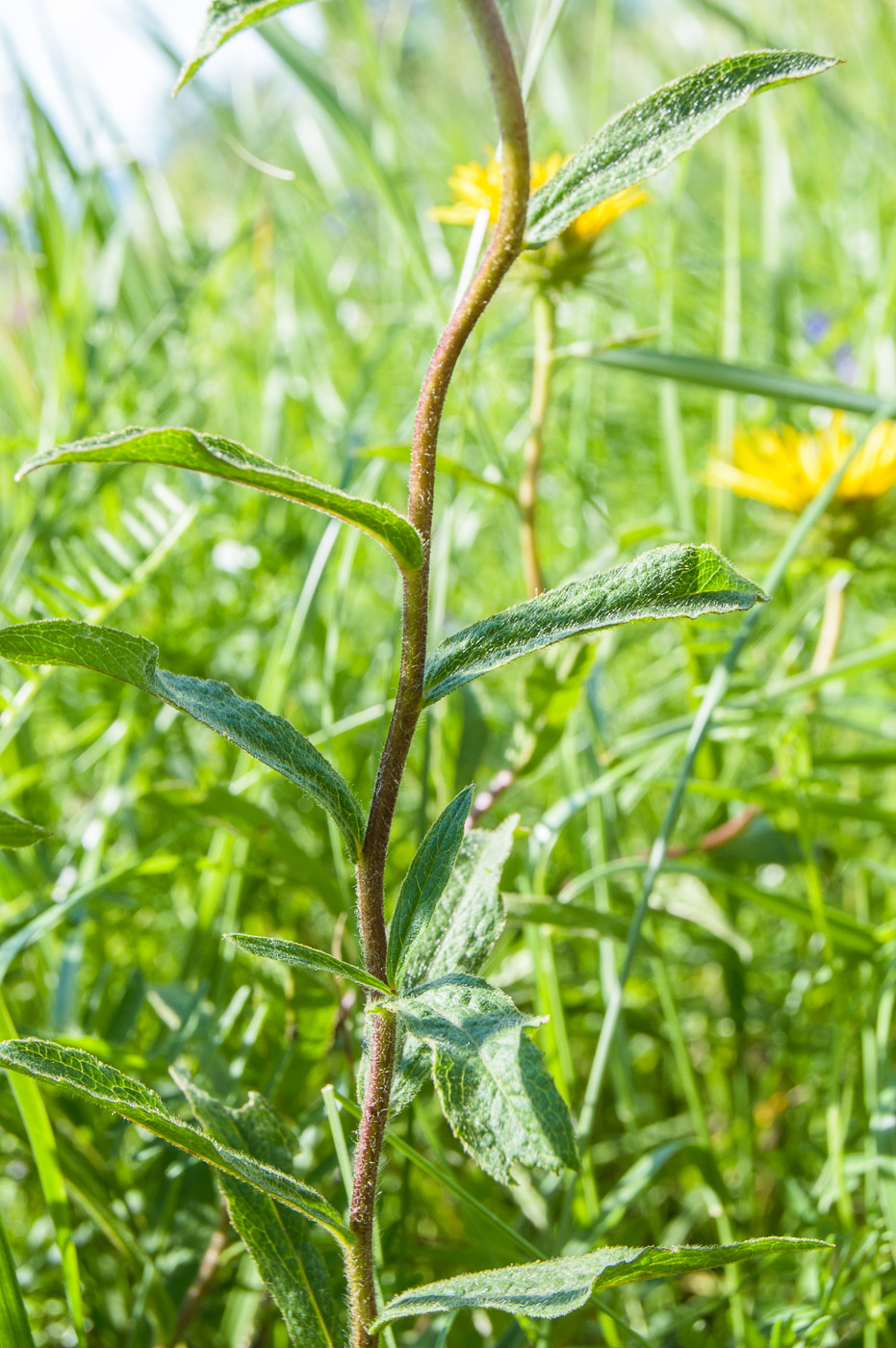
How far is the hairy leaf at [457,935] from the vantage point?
321 mm

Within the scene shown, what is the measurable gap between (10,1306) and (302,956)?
0.18 meters

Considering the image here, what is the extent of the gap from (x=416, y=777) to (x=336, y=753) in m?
0.11

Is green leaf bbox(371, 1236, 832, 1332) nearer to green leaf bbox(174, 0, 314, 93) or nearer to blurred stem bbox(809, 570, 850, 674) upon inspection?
green leaf bbox(174, 0, 314, 93)

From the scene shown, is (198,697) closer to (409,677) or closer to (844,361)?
(409,677)

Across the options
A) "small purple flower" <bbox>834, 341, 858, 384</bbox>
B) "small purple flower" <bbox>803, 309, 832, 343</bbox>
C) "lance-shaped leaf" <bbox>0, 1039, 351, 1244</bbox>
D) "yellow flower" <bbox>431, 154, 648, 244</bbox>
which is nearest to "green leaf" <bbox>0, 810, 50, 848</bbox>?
"lance-shaped leaf" <bbox>0, 1039, 351, 1244</bbox>

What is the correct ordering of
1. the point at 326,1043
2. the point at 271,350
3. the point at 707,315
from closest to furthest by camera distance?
1. the point at 326,1043
2. the point at 271,350
3. the point at 707,315

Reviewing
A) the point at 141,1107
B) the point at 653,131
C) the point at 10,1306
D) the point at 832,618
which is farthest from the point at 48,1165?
the point at 832,618

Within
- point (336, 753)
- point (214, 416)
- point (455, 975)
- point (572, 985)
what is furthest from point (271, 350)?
point (455, 975)

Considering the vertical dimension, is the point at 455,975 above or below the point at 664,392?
below

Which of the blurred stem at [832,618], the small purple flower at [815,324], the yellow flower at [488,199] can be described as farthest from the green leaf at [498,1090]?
the small purple flower at [815,324]

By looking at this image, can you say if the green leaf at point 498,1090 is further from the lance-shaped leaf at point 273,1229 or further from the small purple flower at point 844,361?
the small purple flower at point 844,361

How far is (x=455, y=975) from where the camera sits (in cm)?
27

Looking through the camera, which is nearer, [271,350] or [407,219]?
[407,219]

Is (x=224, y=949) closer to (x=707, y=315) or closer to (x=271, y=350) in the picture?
(x=271, y=350)
